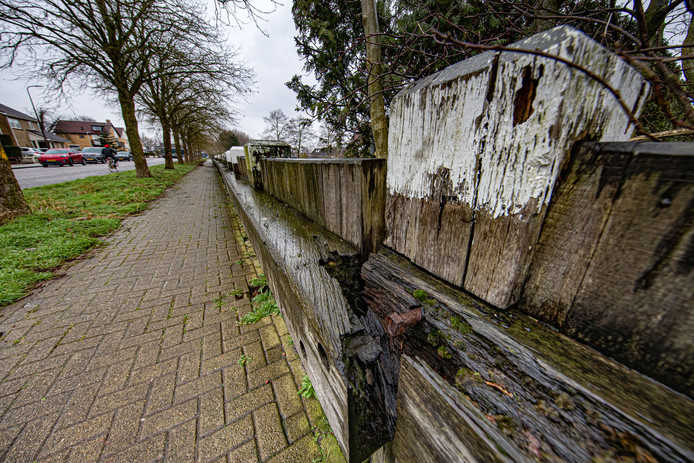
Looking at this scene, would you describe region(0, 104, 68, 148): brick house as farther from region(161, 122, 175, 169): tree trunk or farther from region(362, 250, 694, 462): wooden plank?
region(362, 250, 694, 462): wooden plank

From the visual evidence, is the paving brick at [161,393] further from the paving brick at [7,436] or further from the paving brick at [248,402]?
the paving brick at [7,436]

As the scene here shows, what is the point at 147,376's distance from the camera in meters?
1.76

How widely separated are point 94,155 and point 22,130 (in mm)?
27944

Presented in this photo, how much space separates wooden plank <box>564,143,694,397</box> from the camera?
0.42 meters

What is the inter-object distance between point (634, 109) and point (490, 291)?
0.58 meters

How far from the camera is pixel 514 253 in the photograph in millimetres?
649

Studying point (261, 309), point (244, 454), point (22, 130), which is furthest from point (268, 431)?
point (22, 130)

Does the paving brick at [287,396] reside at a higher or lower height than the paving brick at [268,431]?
higher

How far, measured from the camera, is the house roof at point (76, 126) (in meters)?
48.2

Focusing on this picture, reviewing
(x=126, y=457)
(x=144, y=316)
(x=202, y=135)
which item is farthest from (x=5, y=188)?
(x=202, y=135)

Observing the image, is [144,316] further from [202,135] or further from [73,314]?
[202,135]

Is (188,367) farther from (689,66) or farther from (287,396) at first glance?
(689,66)

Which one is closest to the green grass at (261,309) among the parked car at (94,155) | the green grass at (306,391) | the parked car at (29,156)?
the green grass at (306,391)

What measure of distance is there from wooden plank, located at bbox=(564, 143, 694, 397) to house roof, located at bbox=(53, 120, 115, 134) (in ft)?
247
